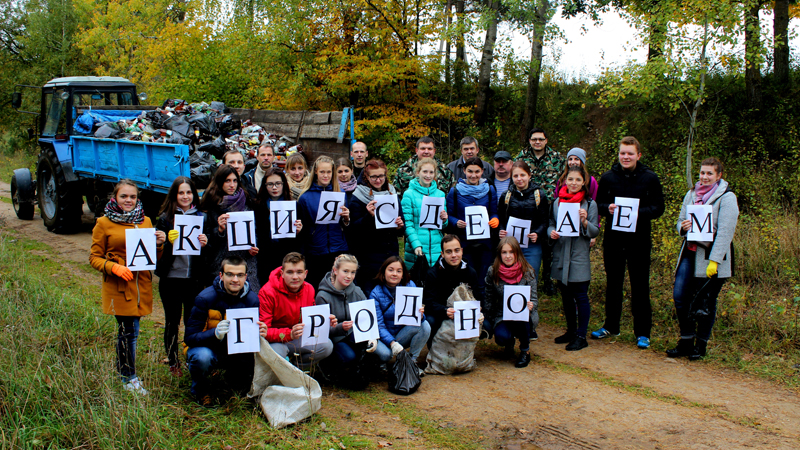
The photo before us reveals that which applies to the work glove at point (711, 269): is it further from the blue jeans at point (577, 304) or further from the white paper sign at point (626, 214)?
the blue jeans at point (577, 304)

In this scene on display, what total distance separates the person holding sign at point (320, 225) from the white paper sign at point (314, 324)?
3.74 feet

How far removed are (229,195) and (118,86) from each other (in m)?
7.41

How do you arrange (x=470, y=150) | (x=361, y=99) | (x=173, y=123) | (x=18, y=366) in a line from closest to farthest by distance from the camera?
(x=18, y=366), (x=470, y=150), (x=173, y=123), (x=361, y=99)

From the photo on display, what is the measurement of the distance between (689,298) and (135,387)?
15.5 feet

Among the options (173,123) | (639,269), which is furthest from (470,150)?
(173,123)

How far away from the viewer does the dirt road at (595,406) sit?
3967mm

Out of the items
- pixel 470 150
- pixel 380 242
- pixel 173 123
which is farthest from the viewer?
pixel 173 123

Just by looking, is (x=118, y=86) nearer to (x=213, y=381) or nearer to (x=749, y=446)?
(x=213, y=381)

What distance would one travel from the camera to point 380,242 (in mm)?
5676

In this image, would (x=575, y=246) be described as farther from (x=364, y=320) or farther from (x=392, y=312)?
(x=364, y=320)

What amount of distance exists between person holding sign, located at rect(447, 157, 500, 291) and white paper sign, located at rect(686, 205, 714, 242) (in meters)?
1.73

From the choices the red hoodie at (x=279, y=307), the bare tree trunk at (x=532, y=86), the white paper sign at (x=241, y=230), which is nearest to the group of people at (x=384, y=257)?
the red hoodie at (x=279, y=307)

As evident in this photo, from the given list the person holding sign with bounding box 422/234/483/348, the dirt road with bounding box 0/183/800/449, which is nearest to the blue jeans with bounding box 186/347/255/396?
the dirt road with bounding box 0/183/800/449

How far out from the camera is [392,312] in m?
5.09
